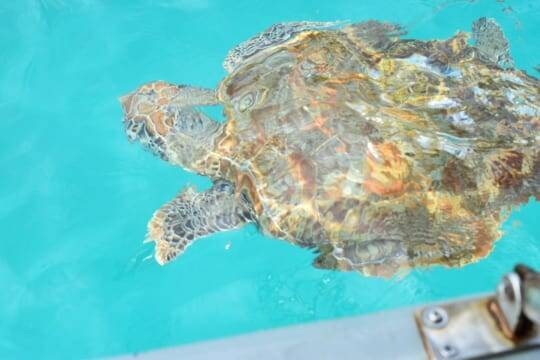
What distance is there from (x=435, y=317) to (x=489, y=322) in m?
0.13

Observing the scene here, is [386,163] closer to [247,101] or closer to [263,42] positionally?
[247,101]

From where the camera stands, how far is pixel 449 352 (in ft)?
4.49

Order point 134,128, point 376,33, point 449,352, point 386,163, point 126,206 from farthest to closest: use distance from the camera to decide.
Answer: point 376,33 → point 126,206 → point 134,128 → point 386,163 → point 449,352

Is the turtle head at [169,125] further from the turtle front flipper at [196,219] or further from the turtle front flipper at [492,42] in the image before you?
the turtle front flipper at [492,42]

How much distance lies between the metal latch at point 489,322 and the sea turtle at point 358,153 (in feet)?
4.76

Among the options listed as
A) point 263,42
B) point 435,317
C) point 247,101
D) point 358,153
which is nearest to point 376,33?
point 263,42

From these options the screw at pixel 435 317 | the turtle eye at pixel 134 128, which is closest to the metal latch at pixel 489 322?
the screw at pixel 435 317

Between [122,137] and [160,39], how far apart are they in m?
1.08

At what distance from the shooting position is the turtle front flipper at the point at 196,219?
3.34m

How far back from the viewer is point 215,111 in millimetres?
3908

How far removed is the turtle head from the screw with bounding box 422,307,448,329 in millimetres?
2205

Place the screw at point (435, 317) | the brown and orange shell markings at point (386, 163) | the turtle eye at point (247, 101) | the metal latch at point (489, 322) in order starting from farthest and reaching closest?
the turtle eye at point (247, 101) → the brown and orange shell markings at point (386, 163) → the screw at point (435, 317) → the metal latch at point (489, 322)

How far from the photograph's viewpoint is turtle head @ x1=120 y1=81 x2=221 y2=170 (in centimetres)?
347

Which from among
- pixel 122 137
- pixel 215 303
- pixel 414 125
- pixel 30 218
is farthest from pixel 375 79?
pixel 30 218
